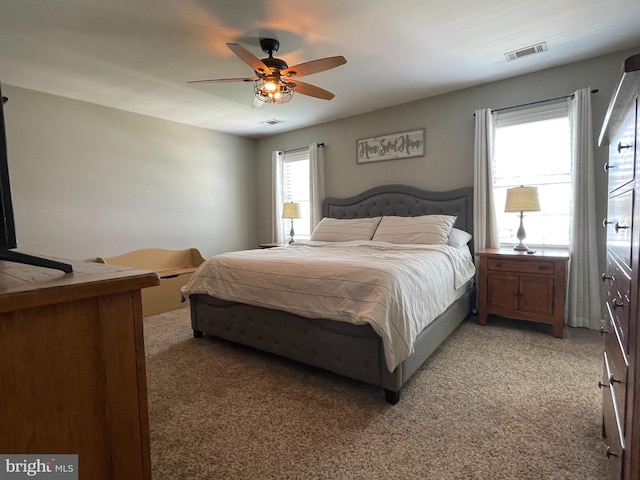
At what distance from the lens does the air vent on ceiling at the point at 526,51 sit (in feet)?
8.85

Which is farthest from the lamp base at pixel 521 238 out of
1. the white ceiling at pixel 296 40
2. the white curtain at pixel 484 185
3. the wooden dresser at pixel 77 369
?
the wooden dresser at pixel 77 369

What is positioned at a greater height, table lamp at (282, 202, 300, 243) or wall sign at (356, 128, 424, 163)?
wall sign at (356, 128, 424, 163)

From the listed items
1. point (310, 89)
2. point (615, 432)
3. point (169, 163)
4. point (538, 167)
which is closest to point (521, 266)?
point (538, 167)

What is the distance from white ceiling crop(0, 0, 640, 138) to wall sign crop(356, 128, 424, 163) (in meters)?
0.55

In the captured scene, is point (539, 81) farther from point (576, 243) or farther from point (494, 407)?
point (494, 407)

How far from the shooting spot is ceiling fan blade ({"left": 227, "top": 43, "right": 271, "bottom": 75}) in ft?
6.89

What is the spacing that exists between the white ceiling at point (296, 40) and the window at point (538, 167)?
49 centimetres

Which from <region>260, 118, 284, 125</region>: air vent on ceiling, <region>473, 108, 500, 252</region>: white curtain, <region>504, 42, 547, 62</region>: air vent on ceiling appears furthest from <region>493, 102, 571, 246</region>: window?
<region>260, 118, 284, 125</region>: air vent on ceiling

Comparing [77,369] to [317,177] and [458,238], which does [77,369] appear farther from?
[317,177]

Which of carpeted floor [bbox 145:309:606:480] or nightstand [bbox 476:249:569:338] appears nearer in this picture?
carpeted floor [bbox 145:309:606:480]

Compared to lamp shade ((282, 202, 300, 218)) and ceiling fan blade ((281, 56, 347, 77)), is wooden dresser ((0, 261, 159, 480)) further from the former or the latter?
lamp shade ((282, 202, 300, 218))

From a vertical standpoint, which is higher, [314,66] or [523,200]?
[314,66]

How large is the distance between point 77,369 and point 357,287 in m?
1.45

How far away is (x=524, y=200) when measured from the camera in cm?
297
